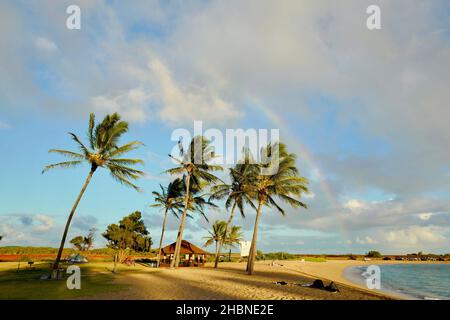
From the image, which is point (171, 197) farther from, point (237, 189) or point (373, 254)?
point (373, 254)

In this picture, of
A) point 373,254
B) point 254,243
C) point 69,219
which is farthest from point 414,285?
point 373,254

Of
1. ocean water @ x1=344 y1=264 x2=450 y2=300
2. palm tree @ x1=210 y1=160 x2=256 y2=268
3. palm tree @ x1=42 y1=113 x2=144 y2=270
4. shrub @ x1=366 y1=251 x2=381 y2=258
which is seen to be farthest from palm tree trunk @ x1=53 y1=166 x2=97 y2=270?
shrub @ x1=366 y1=251 x2=381 y2=258

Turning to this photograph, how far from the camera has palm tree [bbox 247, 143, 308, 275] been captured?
23.4 metres

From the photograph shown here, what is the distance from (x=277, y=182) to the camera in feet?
77.5

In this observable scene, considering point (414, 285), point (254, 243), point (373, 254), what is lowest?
point (373, 254)

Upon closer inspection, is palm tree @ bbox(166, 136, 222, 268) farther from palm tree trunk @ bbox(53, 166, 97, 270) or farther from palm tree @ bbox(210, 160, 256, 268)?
palm tree trunk @ bbox(53, 166, 97, 270)

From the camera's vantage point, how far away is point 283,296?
1216 cm

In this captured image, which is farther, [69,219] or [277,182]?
[277,182]

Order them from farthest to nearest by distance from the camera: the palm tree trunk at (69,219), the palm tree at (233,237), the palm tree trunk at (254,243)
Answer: the palm tree at (233,237)
the palm tree trunk at (254,243)
the palm tree trunk at (69,219)

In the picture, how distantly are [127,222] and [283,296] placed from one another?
4085 centimetres

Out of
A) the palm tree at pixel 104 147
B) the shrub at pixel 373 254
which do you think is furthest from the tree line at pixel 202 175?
the shrub at pixel 373 254

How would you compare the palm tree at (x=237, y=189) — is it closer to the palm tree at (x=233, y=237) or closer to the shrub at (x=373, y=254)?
the palm tree at (x=233, y=237)

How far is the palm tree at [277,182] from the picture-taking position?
76.8 ft
